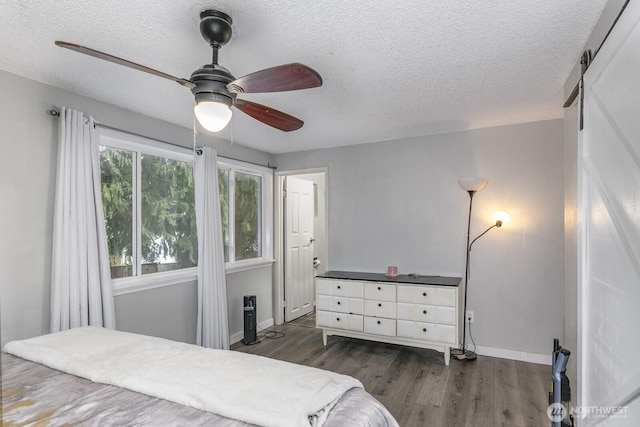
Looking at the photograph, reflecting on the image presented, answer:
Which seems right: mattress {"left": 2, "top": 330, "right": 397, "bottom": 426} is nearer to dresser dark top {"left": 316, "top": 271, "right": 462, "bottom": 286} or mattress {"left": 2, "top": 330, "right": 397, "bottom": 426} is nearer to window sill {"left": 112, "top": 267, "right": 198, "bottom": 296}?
window sill {"left": 112, "top": 267, "right": 198, "bottom": 296}

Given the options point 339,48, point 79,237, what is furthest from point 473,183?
point 79,237

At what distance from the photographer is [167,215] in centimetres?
340

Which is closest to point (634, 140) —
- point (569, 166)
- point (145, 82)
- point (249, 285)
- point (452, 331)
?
point (569, 166)

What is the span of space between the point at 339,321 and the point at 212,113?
111 inches

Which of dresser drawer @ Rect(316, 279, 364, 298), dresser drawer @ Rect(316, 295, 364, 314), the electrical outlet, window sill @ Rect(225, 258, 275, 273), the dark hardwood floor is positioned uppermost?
window sill @ Rect(225, 258, 275, 273)

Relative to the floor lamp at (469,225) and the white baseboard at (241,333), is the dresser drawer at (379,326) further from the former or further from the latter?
the white baseboard at (241,333)

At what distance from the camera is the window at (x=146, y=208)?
2.93m

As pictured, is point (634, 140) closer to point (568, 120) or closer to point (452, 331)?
point (568, 120)

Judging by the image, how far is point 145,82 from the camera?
95.0 inches

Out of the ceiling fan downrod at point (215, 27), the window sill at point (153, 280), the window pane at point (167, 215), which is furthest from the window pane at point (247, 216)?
the ceiling fan downrod at point (215, 27)

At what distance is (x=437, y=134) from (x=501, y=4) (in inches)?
89.6

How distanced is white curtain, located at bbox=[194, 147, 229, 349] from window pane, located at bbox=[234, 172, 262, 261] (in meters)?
0.75

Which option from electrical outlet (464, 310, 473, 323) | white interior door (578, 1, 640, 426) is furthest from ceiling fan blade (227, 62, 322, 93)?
electrical outlet (464, 310, 473, 323)

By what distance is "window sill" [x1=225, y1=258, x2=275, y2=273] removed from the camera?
396 centimetres
